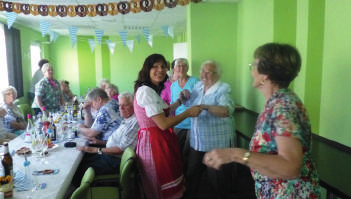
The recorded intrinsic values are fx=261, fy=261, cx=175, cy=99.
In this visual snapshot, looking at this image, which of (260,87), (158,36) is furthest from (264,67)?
(158,36)

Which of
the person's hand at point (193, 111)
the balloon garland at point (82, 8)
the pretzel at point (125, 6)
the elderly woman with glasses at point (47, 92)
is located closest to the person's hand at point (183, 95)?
the person's hand at point (193, 111)

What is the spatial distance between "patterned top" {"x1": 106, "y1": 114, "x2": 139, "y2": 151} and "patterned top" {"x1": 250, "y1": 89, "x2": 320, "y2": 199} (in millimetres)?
1342

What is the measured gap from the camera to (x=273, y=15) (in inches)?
104

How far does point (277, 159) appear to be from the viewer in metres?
0.87

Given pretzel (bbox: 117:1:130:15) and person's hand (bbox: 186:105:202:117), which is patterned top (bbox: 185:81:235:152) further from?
pretzel (bbox: 117:1:130:15)

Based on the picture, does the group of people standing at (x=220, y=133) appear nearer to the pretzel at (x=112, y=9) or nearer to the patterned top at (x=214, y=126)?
the patterned top at (x=214, y=126)

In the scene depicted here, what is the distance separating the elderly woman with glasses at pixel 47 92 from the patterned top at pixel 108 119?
1814mm

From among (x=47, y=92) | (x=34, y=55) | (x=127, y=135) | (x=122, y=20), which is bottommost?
(x=127, y=135)

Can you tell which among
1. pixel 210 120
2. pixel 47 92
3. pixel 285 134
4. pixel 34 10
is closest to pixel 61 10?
pixel 34 10

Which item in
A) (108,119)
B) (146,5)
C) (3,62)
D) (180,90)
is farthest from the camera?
(3,62)

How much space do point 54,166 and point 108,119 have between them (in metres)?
0.78

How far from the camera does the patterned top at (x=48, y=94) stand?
393 centimetres

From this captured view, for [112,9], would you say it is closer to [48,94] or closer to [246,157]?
[48,94]

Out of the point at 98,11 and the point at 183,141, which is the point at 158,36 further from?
the point at 183,141
